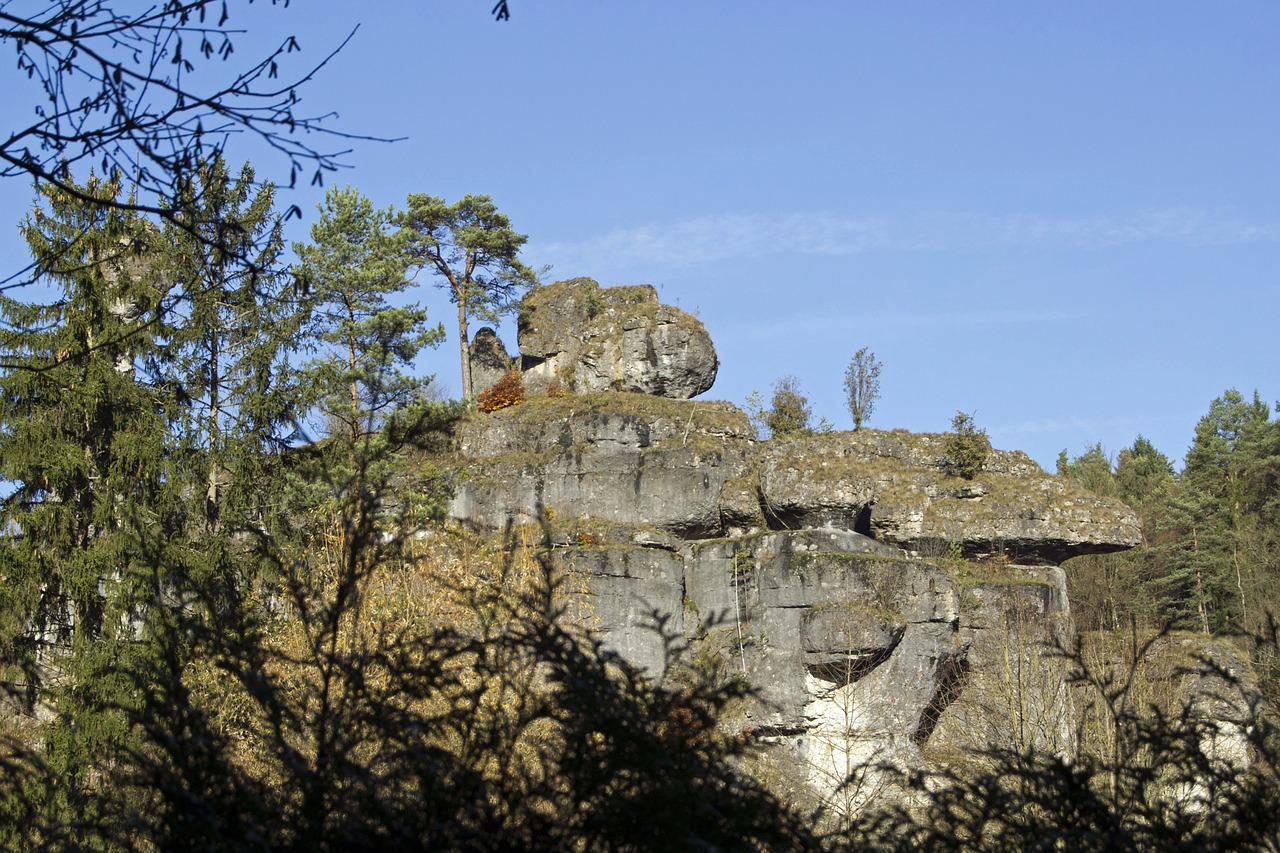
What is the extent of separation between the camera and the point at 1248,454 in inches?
2074

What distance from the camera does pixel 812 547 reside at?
27.4 meters

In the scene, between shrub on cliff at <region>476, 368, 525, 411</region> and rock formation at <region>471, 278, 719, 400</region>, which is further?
rock formation at <region>471, 278, 719, 400</region>

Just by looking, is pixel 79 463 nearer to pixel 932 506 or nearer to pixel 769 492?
pixel 769 492

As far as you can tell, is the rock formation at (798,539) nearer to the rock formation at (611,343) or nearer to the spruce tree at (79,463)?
the rock formation at (611,343)

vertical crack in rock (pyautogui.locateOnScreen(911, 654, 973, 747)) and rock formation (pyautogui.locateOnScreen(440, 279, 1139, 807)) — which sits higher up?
rock formation (pyautogui.locateOnScreen(440, 279, 1139, 807))

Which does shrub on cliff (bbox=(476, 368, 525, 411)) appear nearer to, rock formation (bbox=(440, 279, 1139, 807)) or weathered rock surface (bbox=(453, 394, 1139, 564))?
rock formation (bbox=(440, 279, 1139, 807))

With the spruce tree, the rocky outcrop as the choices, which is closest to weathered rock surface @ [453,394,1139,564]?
the rocky outcrop

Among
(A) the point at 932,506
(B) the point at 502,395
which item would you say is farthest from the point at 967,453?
(B) the point at 502,395

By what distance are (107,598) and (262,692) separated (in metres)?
17.1

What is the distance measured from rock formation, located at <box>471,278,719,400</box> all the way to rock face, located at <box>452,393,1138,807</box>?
2291 mm

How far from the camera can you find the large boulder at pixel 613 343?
33.4 m

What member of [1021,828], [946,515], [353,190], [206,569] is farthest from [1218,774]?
[353,190]

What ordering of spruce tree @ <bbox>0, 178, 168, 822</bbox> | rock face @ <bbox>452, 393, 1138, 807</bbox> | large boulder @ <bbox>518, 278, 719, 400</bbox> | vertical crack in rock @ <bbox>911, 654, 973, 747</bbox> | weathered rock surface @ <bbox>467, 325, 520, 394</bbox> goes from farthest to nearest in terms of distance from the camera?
weathered rock surface @ <bbox>467, 325, 520, 394</bbox>
large boulder @ <bbox>518, 278, 719, 400</bbox>
vertical crack in rock @ <bbox>911, 654, 973, 747</bbox>
rock face @ <bbox>452, 393, 1138, 807</bbox>
spruce tree @ <bbox>0, 178, 168, 822</bbox>

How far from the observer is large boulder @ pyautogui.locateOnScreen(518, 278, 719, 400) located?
33.4 metres
